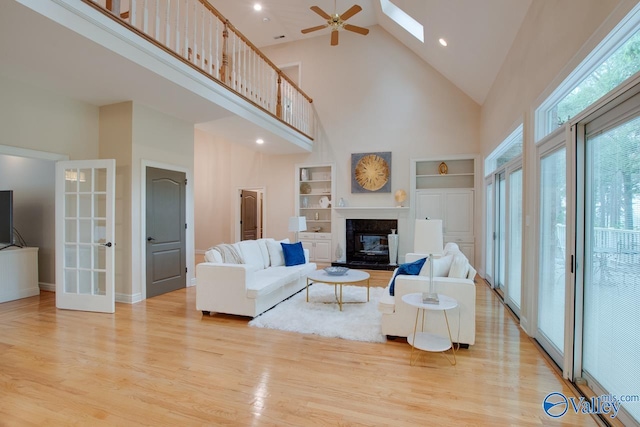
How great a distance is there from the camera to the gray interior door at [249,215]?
29.3 ft

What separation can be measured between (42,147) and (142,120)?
126 cm

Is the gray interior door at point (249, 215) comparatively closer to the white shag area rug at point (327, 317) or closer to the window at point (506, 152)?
the white shag area rug at point (327, 317)

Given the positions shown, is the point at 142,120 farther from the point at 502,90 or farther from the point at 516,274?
the point at 516,274

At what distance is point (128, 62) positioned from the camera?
3314mm

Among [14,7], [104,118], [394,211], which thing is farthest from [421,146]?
[14,7]

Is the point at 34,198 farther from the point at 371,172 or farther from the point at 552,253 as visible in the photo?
the point at 552,253

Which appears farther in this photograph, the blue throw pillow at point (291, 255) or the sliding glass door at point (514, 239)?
the blue throw pillow at point (291, 255)

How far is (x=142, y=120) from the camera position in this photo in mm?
4637

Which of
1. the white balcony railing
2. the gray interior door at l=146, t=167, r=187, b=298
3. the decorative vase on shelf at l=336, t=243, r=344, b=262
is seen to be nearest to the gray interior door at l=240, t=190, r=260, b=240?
the white balcony railing

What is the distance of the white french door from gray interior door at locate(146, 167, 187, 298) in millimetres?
625

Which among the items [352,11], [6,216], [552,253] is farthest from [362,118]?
[6,216]

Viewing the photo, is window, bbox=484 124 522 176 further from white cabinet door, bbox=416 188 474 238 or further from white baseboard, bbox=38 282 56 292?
white baseboard, bbox=38 282 56 292

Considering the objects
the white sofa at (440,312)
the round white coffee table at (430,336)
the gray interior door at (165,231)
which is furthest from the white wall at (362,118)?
the round white coffee table at (430,336)

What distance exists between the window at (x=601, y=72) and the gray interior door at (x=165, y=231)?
5056mm
